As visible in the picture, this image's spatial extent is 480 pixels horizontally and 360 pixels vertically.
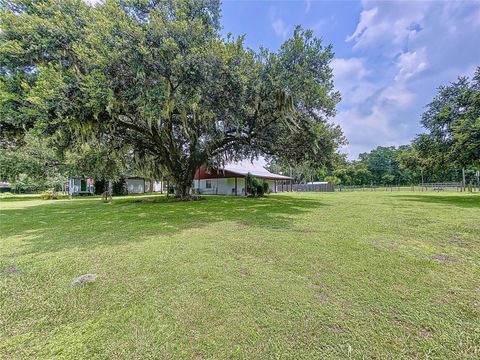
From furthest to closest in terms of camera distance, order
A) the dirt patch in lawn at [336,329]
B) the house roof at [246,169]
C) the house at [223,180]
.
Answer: the house roof at [246,169] → the house at [223,180] → the dirt patch in lawn at [336,329]

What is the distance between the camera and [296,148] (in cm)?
1545

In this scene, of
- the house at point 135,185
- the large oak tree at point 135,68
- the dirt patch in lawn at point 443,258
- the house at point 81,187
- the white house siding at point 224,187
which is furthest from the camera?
the house at point 135,185

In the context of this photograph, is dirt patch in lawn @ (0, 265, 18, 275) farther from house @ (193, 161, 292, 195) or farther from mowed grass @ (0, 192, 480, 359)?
house @ (193, 161, 292, 195)

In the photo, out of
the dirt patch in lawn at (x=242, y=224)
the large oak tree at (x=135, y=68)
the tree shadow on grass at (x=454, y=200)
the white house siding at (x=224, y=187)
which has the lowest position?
the dirt patch in lawn at (x=242, y=224)

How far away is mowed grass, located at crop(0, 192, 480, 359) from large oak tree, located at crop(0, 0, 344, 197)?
547 centimetres

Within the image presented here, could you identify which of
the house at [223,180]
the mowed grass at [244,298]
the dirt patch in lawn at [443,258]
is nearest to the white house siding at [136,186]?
the house at [223,180]

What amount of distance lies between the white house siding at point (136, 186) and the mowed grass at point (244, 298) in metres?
28.5

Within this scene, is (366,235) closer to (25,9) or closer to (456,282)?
(456,282)

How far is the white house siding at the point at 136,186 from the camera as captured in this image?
32.5 m

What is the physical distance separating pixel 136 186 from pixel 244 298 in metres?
33.7

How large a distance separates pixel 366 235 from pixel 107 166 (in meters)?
16.1

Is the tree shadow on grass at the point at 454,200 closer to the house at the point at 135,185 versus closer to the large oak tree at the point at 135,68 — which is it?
the large oak tree at the point at 135,68

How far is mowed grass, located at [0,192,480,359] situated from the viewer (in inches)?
90.0

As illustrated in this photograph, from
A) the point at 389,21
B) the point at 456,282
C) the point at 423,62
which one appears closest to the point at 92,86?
the point at 456,282
